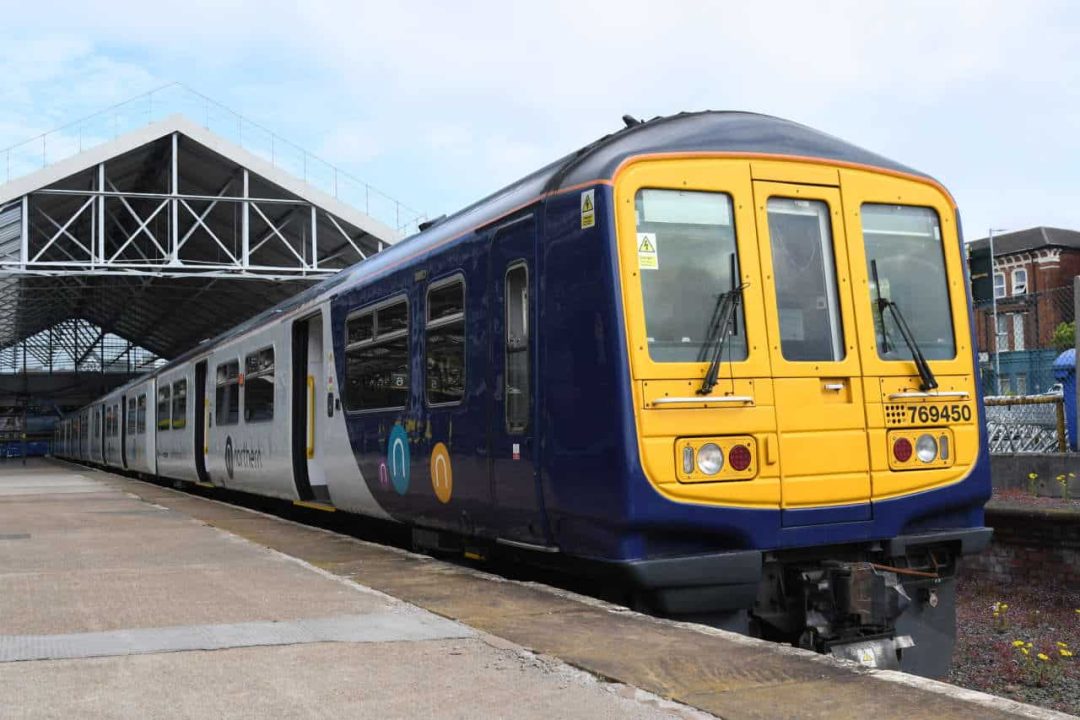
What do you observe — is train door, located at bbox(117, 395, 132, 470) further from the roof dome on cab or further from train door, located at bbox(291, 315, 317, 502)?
the roof dome on cab

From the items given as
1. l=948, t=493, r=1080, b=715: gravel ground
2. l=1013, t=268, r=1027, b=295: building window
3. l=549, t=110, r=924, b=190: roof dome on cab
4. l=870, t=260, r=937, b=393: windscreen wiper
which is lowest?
l=948, t=493, r=1080, b=715: gravel ground

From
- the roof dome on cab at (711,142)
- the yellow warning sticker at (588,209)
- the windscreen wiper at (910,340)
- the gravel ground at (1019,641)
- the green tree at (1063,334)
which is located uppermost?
the green tree at (1063,334)

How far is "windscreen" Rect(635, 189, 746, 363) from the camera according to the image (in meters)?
5.86

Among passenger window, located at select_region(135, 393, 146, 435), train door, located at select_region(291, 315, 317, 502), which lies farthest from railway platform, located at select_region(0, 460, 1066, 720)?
passenger window, located at select_region(135, 393, 146, 435)

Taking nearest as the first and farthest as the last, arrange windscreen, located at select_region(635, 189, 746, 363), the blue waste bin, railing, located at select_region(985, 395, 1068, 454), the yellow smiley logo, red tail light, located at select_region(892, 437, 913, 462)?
windscreen, located at select_region(635, 189, 746, 363), red tail light, located at select_region(892, 437, 913, 462), the yellow smiley logo, the blue waste bin, railing, located at select_region(985, 395, 1068, 454)

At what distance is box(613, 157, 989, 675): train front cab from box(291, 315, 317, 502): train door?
19.6ft

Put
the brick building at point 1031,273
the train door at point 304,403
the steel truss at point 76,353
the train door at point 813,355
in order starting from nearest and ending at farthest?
the train door at point 813,355
the train door at point 304,403
the brick building at point 1031,273
the steel truss at point 76,353

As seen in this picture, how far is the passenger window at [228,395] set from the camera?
47.9 ft

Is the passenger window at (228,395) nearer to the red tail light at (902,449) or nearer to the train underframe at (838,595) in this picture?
the train underframe at (838,595)

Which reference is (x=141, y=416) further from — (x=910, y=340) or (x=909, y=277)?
(x=910, y=340)

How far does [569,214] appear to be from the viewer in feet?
20.1

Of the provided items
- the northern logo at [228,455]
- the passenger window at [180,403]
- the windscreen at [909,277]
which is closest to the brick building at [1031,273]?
the passenger window at [180,403]

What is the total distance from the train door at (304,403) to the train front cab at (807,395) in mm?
5985

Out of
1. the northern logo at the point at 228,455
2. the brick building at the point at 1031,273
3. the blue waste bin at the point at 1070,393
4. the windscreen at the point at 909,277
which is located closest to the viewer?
the windscreen at the point at 909,277
